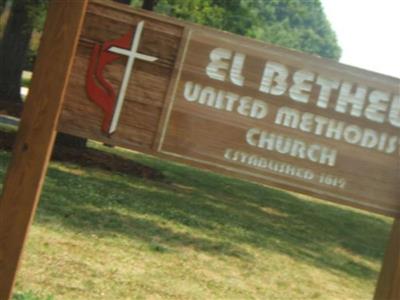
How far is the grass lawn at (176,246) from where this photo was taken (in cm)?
633

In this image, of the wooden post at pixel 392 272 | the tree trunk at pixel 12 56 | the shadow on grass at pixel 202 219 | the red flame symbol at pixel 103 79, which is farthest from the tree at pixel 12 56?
the wooden post at pixel 392 272

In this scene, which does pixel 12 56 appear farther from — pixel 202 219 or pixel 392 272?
pixel 392 272

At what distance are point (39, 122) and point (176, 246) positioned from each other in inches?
190

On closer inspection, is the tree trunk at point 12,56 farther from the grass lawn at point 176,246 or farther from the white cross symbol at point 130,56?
the white cross symbol at point 130,56

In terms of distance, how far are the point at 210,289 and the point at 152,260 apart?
2.82ft

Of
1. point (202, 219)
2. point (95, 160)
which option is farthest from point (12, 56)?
point (202, 219)

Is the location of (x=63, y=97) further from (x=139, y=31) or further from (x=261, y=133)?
(x=261, y=133)

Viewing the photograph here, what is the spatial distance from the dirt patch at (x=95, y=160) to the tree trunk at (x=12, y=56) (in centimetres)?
446

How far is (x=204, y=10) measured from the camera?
18188 mm

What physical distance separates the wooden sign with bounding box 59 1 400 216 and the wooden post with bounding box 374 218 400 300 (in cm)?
42

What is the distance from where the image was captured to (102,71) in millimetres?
3633

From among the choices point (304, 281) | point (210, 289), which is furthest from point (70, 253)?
point (304, 281)

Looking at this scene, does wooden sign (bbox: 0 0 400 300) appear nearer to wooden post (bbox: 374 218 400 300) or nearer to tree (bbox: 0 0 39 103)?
wooden post (bbox: 374 218 400 300)

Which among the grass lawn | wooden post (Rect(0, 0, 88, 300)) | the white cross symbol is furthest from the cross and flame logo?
the grass lawn
